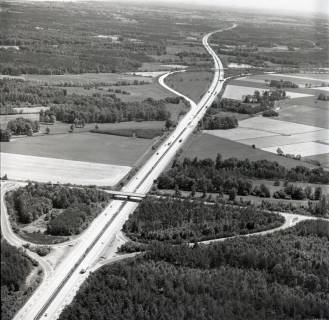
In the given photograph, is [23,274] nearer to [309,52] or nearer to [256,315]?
[256,315]

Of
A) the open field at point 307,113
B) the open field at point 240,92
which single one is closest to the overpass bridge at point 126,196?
the open field at point 307,113

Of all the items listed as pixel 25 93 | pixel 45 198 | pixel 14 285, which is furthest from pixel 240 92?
pixel 14 285

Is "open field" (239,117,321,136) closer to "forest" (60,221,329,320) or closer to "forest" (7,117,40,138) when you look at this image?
"forest" (7,117,40,138)

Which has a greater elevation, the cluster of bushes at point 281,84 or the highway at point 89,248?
the cluster of bushes at point 281,84

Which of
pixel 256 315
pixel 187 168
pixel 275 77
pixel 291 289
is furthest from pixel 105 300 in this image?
pixel 275 77

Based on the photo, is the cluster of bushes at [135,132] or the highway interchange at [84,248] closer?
the highway interchange at [84,248]

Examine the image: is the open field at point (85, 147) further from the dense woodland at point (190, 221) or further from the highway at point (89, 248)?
the dense woodland at point (190, 221)
